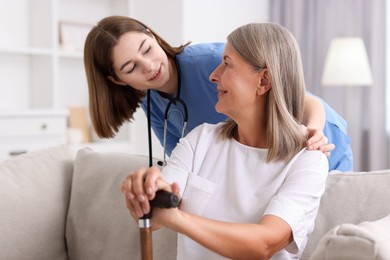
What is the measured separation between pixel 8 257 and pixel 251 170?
0.84 meters

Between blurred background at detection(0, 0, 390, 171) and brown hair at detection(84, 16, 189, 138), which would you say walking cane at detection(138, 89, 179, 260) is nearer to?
brown hair at detection(84, 16, 189, 138)

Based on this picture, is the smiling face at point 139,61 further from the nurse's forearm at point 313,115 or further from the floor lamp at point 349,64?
the floor lamp at point 349,64

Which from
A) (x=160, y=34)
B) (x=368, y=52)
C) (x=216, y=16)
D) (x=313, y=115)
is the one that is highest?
(x=216, y=16)

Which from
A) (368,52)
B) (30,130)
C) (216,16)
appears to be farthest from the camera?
(216,16)

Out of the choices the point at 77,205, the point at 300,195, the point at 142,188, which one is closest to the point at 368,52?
the point at 77,205

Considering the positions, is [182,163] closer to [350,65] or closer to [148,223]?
[148,223]

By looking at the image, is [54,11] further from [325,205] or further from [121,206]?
[325,205]

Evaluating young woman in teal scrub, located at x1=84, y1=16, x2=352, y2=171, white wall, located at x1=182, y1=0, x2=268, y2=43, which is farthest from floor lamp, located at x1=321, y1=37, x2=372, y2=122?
young woman in teal scrub, located at x1=84, y1=16, x2=352, y2=171

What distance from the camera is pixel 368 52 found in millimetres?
4422

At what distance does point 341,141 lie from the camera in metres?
2.07

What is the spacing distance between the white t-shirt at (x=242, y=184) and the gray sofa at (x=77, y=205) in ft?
0.69

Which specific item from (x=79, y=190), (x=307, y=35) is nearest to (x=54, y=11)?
(x=307, y=35)

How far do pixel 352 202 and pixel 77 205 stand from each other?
0.92 meters

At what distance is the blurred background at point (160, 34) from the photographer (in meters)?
4.02
